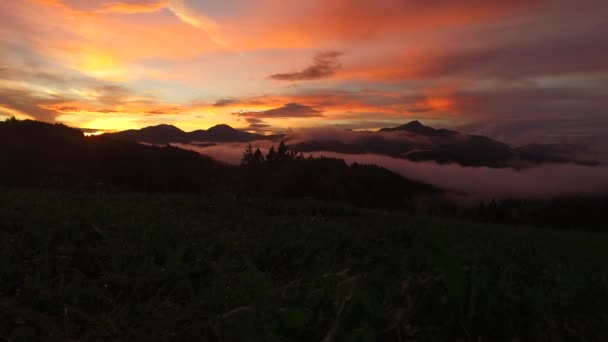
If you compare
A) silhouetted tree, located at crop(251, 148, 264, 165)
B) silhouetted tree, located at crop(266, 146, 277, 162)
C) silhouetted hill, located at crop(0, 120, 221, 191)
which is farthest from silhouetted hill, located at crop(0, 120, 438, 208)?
silhouetted tree, located at crop(266, 146, 277, 162)

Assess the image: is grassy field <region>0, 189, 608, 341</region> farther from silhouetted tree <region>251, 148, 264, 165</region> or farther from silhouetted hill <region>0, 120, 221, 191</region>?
silhouetted tree <region>251, 148, 264, 165</region>

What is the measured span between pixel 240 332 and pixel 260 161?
74.8m

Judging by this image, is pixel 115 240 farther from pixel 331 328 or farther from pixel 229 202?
pixel 229 202

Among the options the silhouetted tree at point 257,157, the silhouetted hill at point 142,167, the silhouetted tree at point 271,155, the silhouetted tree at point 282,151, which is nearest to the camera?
the silhouetted hill at point 142,167

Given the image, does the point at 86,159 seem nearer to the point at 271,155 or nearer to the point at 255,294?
the point at 271,155

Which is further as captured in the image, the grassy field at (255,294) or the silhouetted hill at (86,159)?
the silhouetted hill at (86,159)

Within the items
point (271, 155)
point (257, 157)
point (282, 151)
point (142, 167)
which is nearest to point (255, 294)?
point (142, 167)

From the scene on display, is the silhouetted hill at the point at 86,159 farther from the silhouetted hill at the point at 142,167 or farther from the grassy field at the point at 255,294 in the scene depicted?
the grassy field at the point at 255,294

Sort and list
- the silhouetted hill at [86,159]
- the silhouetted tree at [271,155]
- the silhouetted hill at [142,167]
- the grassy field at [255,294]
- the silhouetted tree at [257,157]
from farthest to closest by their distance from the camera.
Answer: the silhouetted tree at [257,157]
the silhouetted tree at [271,155]
the silhouetted hill at [86,159]
the silhouetted hill at [142,167]
the grassy field at [255,294]

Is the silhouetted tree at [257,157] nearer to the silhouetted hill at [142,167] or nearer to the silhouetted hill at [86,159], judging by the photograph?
the silhouetted hill at [142,167]

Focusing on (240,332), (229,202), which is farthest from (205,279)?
(229,202)

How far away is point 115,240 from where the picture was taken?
4.91 metres

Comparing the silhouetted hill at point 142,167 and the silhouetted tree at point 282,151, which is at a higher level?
the silhouetted tree at point 282,151

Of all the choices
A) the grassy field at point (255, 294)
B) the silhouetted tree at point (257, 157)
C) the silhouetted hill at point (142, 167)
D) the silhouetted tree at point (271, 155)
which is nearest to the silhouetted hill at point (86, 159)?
the silhouetted hill at point (142, 167)
